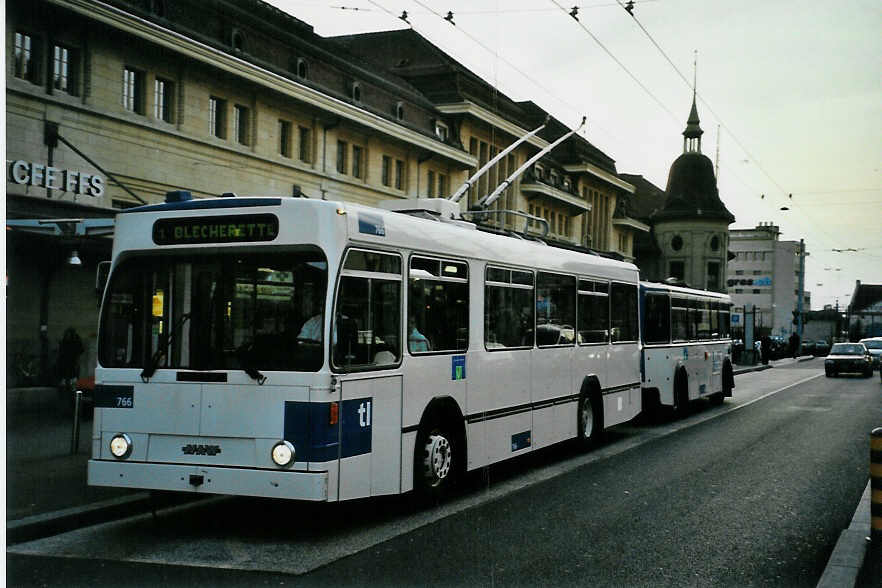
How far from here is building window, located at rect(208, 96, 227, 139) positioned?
2566 centimetres

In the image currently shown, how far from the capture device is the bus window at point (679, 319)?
20.5 metres

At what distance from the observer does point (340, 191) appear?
31.5 m

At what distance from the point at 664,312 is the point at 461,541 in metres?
12.4

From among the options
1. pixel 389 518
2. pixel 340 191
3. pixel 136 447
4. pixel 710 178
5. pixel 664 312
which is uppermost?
pixel 710 178

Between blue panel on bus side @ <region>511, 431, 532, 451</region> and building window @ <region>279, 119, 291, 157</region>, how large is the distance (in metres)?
18.1

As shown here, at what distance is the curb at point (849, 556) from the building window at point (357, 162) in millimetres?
24778

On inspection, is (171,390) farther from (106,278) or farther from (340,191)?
(340,191)

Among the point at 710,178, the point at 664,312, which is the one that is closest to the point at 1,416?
the point at 664,312

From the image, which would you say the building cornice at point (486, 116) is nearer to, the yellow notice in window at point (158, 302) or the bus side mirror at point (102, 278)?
the bus side mirror at point (102, 278)

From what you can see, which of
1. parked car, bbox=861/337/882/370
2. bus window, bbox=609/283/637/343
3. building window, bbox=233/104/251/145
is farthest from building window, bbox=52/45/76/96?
parked car, bbox=861/337/882/370

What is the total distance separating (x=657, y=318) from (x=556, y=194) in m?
28.1

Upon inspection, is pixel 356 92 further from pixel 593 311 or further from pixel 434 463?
pixel 434 463

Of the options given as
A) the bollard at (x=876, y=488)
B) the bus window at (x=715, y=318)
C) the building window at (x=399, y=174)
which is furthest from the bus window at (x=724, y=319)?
the bollard at (x=876, y=488)

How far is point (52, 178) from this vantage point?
62.0 ft
